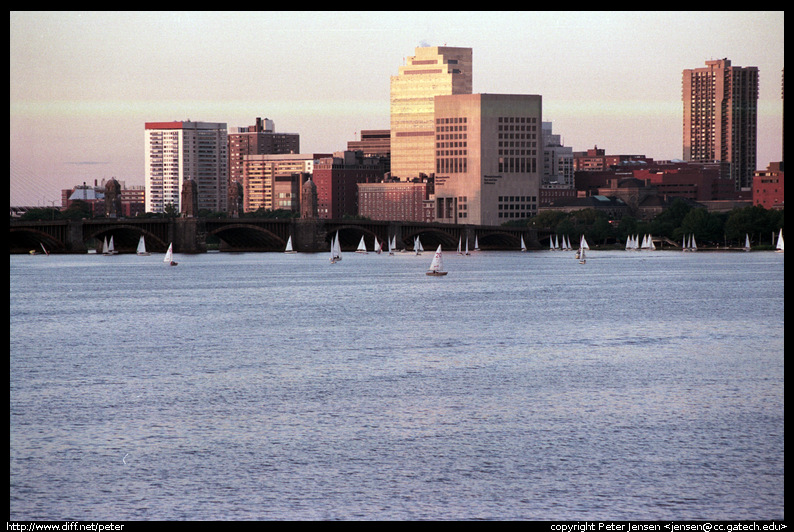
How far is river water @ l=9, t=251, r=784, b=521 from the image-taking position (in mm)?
26094

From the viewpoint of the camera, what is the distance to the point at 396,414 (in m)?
36.4

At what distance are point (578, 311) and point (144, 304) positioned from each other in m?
33.8

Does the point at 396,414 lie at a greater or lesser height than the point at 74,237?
greater

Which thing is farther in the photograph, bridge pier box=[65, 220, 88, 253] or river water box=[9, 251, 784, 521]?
bridge pier box=[65, 220, 88, 253]

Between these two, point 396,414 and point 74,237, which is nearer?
point 396,414

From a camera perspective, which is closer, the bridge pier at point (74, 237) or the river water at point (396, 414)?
the river water at point (396, 414)

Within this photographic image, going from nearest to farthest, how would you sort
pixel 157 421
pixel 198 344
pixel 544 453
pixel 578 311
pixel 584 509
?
pixel 584 509 → pixel 544 453 → pixel 157 421 → pixel 198 344 → pixel 578 311

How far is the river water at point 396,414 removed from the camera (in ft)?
85.6
